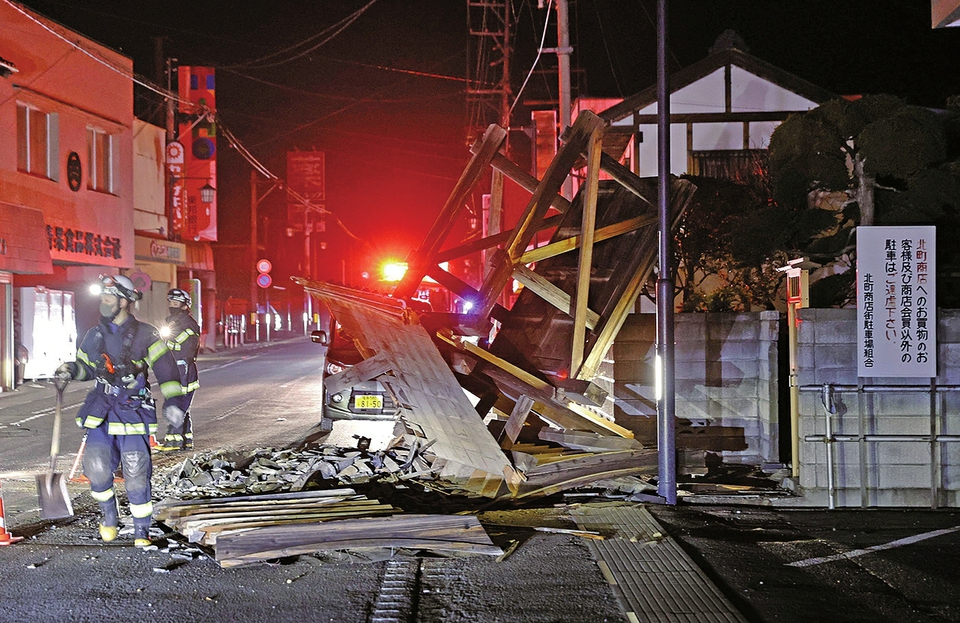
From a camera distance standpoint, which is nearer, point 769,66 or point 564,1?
point 564,1

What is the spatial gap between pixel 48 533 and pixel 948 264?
10513 millimetres

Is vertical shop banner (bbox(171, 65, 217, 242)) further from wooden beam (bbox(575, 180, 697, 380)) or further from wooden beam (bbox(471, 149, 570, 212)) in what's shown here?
wooden beam (bbox(575, 180, 697, 380))

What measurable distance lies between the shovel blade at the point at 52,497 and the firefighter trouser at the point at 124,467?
0.68 metres

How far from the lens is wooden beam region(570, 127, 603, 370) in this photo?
30.3 ft

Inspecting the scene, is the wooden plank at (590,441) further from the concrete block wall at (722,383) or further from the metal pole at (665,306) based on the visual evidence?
the concrete block wall at (722,383)

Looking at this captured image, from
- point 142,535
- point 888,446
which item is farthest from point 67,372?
point 888,446

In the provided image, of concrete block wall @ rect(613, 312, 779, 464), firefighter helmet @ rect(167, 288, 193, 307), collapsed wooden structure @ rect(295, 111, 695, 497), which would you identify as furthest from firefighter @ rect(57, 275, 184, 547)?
concrete block wall @ rect(613, 312, 779, 464)

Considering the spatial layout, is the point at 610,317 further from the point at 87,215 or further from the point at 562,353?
the point at 87,215

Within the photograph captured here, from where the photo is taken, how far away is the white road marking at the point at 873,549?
6.36 metres

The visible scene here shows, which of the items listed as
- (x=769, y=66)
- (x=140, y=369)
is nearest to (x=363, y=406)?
(x=140, y=369)

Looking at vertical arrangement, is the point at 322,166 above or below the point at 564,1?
above

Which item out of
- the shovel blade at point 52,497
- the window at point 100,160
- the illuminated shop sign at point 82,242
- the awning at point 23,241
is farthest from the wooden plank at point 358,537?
the window at point 100,160

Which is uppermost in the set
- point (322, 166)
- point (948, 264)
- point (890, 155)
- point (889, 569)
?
point (322, 166)

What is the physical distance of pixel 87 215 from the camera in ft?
84.9
